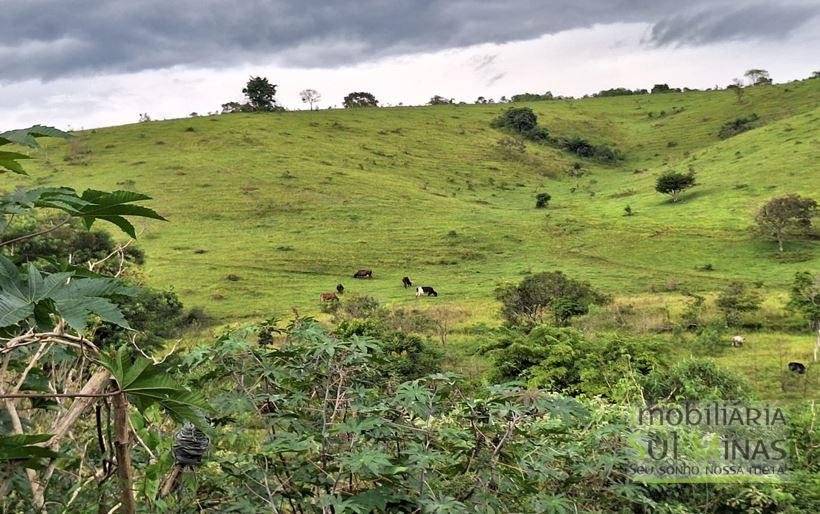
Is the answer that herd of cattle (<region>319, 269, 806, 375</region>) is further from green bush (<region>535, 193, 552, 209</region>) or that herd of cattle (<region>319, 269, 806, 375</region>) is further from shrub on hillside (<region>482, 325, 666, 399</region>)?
green bush (<region>535, 193, 552, 209</region>)

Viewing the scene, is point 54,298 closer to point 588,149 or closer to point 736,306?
point 736,306

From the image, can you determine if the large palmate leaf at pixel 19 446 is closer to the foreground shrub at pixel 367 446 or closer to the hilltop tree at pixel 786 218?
the foreground shrub at pixel 367 446

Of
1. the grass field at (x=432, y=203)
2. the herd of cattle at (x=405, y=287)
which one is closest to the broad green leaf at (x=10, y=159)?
the grass field at (x=432, y=203)

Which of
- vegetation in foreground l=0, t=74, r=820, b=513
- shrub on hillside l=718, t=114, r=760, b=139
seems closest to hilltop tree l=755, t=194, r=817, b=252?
vegetation in foreground l=0, t=74, r=820, b=513

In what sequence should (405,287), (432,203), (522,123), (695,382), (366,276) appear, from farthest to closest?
(522,123) < (432,203) < (366,276) < (405,287) < (695,382)

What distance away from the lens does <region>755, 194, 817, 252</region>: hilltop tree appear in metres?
29.8

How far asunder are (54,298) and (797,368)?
52.9ft

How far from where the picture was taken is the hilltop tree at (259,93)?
73575mm

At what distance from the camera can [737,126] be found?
2484 inches

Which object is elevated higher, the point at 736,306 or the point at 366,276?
the point at 736,306

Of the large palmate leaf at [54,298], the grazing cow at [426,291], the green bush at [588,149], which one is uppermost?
the green bush at [588,149]

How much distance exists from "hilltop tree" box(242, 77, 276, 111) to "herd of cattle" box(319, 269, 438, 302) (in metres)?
49.1

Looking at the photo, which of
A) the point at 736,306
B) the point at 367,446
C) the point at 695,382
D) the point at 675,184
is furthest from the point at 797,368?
the point at 675,184

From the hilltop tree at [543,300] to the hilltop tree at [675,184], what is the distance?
2420cm
